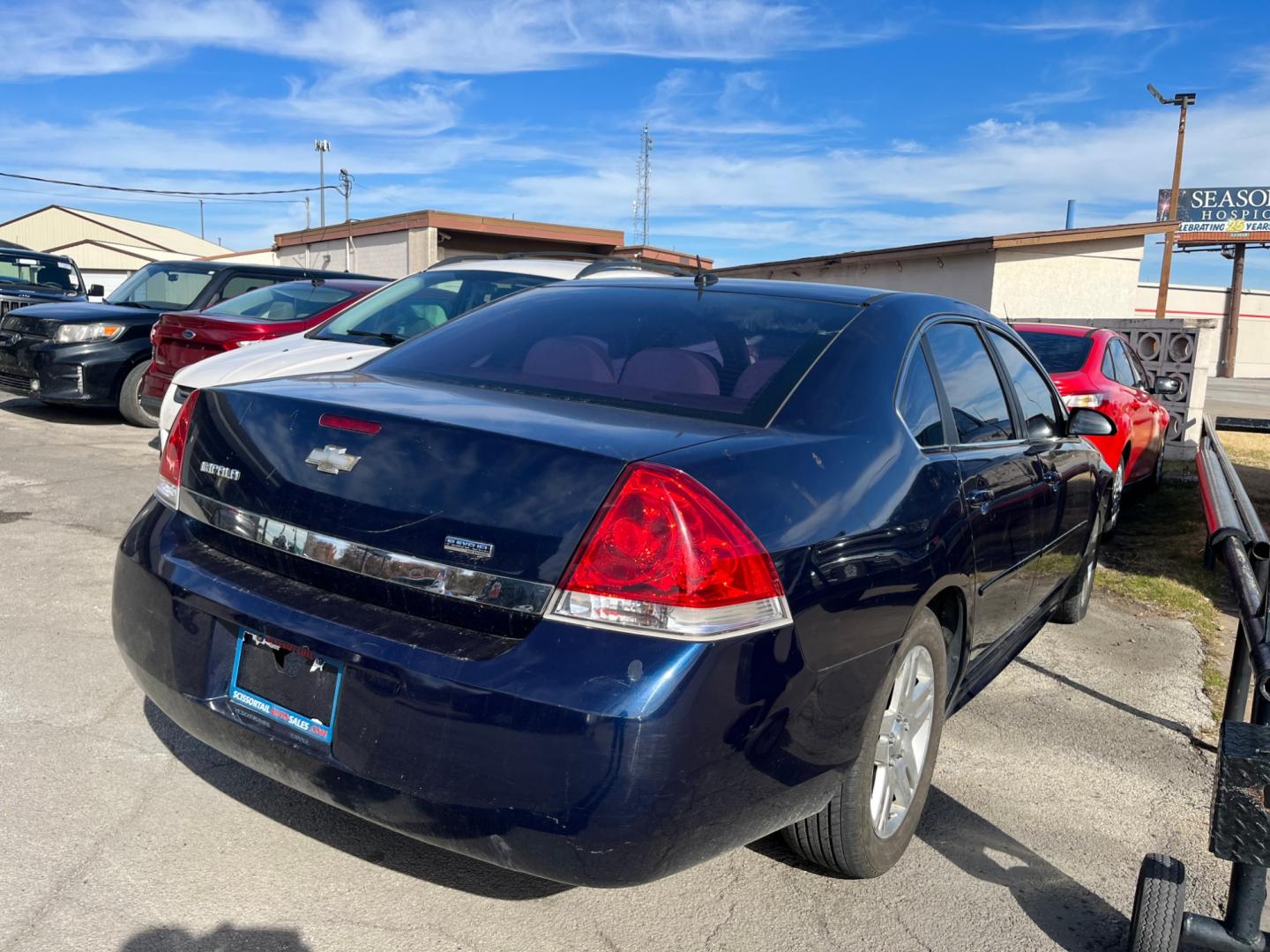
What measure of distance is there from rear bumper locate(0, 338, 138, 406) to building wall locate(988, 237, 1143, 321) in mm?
14188

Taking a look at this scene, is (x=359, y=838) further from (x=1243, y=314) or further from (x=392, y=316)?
(x=1243, y=314)

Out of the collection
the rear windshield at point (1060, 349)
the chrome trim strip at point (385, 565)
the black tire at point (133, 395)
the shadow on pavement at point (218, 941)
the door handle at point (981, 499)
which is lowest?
the shadow on pavement at point (218, 941)

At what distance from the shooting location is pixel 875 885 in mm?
2963

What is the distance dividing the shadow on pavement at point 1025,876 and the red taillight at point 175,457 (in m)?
2.39

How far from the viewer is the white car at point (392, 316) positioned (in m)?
6.79

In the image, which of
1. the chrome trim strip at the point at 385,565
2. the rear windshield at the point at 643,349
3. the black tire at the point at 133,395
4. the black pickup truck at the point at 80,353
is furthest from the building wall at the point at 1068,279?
the chrome trim strip at the point at 385,565

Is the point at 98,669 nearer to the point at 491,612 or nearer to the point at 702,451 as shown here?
the point at 491,612

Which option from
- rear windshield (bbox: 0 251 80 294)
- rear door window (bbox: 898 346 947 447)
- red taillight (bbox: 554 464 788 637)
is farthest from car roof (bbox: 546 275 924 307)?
rear windshield (bbox: 0 251 80 294)

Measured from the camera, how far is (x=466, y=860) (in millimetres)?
2914

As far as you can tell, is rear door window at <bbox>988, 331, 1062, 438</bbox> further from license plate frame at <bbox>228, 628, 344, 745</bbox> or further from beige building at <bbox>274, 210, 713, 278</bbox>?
beige building at <bbox>274, 210, 713, 278</bbox>

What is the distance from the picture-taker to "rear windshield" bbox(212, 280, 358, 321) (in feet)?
28.4

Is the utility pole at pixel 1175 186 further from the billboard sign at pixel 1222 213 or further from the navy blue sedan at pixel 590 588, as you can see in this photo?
the navy blue sedan at pixel 590 588

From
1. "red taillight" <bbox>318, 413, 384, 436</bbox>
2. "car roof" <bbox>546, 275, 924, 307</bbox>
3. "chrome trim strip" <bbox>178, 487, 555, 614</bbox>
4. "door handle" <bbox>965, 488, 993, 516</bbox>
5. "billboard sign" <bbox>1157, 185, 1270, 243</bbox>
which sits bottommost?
"chrome trim strip" <bbox>178, 487, 555, 614</bbox>

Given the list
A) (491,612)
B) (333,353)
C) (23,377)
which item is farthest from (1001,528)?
(23,377)
